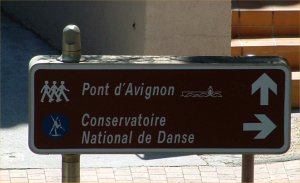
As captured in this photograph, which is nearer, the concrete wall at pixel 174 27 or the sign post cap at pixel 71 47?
the sign post cap at pixel 71 47

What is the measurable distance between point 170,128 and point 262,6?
623cm

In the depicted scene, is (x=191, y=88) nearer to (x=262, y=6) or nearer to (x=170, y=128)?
(x=170, y=128)

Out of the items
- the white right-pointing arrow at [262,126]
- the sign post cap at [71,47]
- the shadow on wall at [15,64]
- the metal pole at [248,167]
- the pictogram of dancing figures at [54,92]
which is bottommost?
the shadow on wall at [15,64]

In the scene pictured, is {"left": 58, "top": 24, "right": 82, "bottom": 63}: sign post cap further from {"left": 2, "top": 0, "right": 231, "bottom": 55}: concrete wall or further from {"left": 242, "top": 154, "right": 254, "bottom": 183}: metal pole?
{"left": 2, "top": 0, "right": 231, "bottom": 55}: concrete wall

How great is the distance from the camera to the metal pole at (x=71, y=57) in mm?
4176

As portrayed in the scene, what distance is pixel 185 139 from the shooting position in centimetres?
427

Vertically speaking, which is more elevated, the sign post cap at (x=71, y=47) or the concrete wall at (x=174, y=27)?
the sign post cap at (x=71, y=47)

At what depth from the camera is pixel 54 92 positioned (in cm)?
418

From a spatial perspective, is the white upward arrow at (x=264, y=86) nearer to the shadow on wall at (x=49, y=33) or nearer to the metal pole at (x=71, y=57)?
the metal pole at (x=71, y=57)

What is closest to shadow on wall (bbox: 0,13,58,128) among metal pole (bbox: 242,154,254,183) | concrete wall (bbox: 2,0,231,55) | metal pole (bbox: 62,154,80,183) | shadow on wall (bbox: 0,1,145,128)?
shadow on wall (bbox: 0,1,145,128)

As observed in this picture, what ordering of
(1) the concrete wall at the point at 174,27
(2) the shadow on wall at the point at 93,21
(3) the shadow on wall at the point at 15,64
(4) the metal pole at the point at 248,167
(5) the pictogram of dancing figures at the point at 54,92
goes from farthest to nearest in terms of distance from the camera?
(2) the shadow on wall at the point at 93,21 < (1) the concrete wall at the point at 174,27 < (3) the shadow on wall at the point at 15,64 < (4) the metal pole at the point at 248,167 < (5) the pictogram of dancing figures at the point at 54,92

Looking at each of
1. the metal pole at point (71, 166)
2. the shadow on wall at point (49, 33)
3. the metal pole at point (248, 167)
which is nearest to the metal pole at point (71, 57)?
the metal pole at point (71, 166)

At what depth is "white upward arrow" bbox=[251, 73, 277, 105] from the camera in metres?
4.20

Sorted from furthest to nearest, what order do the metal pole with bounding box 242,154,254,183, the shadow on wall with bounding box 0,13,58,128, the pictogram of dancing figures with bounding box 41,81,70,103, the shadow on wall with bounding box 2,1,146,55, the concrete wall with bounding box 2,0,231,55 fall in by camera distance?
the shadow on wall with bounding box 2,1,146,55 → the concrete wall with bounding box 2,0,231,55 → the shadow on wall with bounding box 0,13,58,128 → the metal pole with bounding box 242,154,254,183 → the pictogram of dancing figures with bounding box 41,81,70,103
